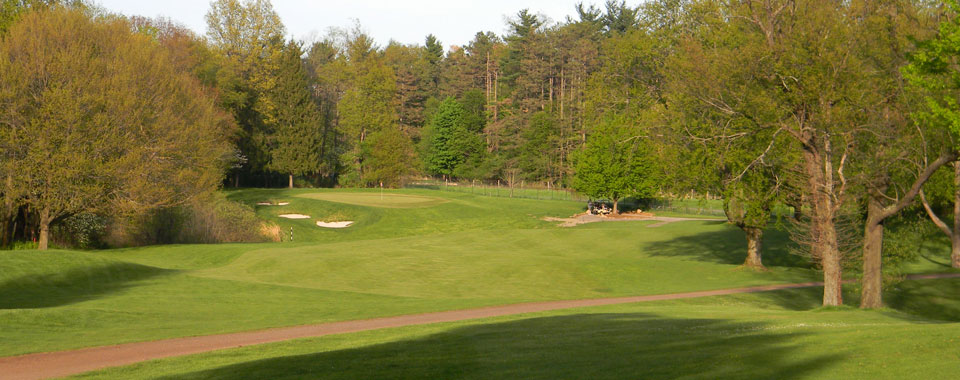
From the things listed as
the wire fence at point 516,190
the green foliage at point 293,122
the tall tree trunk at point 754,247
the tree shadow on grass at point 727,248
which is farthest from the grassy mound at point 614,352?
the green foliage at point 293,122

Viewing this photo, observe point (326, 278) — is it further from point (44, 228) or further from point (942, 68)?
point (942, 68)

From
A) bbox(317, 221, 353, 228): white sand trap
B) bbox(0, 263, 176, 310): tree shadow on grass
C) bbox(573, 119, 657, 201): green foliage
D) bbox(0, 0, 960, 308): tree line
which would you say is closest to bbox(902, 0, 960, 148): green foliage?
bbox(0, 0, 960, 308): tree line

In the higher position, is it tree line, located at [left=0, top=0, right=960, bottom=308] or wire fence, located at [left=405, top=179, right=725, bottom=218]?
tree line, located at [left=0, top=0, right=960, bottom=308]

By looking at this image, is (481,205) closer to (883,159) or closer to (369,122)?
(369,122)

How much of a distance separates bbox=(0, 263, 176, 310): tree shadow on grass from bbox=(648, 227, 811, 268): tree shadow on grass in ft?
94.9

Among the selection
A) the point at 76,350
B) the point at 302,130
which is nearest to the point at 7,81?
the point at 76,350

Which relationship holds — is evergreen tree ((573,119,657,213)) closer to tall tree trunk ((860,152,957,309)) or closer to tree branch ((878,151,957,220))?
tall tree trunk ((860,152,957,309))

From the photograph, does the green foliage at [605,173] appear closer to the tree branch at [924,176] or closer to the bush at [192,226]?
the bush at [192,226]

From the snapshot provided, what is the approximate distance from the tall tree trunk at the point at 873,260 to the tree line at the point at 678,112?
0.16ft

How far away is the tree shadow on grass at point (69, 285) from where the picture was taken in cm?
2544

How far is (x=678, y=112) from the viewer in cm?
3422

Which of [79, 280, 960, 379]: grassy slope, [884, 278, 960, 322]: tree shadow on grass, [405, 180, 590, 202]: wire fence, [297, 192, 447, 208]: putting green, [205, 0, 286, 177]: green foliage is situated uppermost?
[205, 0, 286, 177]: green foliage

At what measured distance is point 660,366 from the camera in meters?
12.0

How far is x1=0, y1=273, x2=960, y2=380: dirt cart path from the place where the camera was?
1555 centimetres
